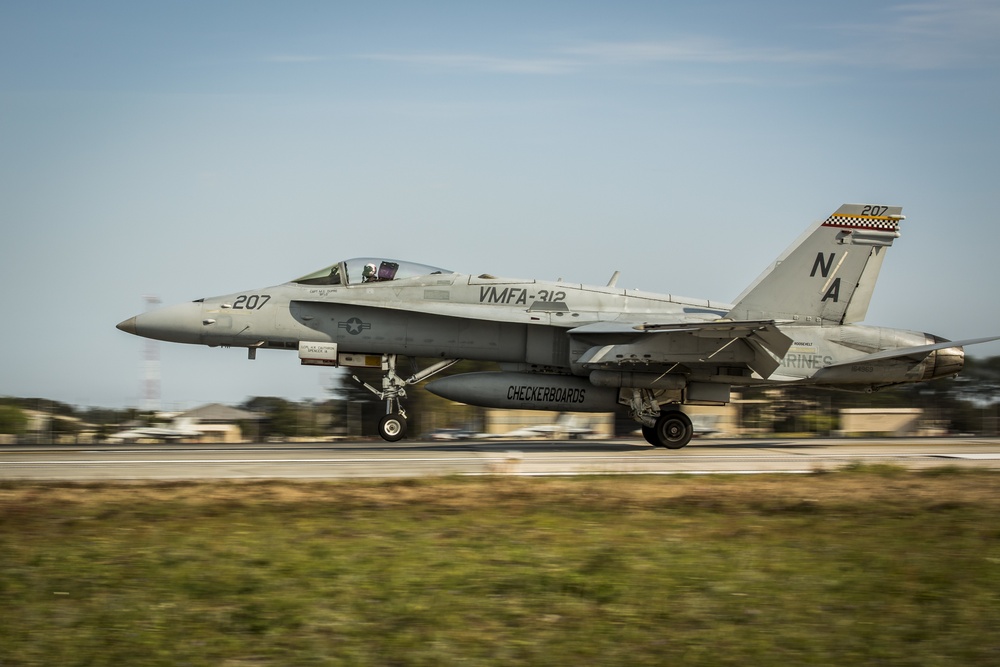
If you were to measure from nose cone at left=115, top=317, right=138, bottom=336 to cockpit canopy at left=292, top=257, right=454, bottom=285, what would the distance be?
321 centimetres

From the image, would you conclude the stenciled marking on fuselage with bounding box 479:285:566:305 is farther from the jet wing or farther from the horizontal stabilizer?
the horizontal stabilizer

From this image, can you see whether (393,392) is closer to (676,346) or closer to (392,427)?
(392,427)

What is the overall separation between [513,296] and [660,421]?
12.2 feet

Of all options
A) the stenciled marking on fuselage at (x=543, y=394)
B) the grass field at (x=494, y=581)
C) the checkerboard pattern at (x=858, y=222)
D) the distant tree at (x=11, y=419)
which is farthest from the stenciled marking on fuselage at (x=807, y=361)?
the distant tree at (x=11, y=419)

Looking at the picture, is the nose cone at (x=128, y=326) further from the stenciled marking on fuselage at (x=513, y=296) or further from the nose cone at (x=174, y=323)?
the stenciled marking on fuselage at (x=513, y=296)

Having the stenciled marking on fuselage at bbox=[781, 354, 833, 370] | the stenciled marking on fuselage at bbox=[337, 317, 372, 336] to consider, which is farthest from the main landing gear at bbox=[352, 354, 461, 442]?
the stenciled marking on fuselage at bbox=[781, 354, 833, 370]

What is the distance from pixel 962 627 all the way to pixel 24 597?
17.8 feet

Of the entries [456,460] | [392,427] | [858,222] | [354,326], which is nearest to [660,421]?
[456,460]

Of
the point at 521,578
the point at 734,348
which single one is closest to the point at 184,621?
the point at 521,578

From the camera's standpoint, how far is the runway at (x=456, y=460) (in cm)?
1238

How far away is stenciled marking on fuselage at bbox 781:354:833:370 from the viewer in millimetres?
17641

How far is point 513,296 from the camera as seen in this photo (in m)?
17.7

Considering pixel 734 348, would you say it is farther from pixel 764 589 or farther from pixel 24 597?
pixel 24 597

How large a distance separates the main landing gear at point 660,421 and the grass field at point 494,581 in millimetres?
7958
